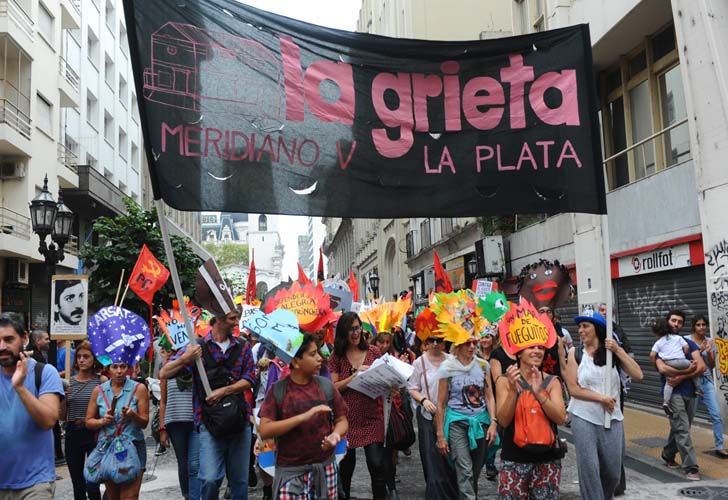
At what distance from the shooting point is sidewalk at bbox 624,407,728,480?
330 inches

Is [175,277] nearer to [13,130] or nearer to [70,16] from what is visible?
[13,130]

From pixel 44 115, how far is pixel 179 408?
68.5 ft

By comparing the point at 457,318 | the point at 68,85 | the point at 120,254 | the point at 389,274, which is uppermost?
the point at 68,85

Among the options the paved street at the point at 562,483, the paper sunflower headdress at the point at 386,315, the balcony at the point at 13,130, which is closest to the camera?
the paved street at the point at 562,483

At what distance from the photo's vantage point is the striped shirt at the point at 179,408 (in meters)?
6.38

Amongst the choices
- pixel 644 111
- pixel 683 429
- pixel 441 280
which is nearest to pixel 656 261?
pixel 644 111

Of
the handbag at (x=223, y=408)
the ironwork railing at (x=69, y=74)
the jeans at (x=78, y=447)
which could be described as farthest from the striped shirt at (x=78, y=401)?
the ironwork railing at (x=69, y=74)

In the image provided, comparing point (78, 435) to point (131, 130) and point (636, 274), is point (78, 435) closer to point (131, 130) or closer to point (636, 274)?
point (636, 274)

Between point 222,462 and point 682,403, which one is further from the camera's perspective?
point 682,403

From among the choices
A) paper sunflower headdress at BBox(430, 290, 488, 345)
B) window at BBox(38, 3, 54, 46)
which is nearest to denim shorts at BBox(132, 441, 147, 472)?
paper sunflower headdress at BBox(430, 290, 488, 345)

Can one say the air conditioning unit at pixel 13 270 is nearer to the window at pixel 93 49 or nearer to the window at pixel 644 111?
the window at pixel 93 49

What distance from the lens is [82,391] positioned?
6297 millimetres

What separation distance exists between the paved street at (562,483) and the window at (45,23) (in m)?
18.9

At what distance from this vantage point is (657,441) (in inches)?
399
